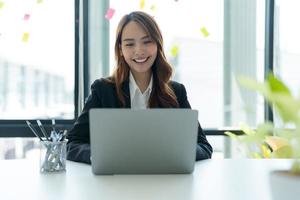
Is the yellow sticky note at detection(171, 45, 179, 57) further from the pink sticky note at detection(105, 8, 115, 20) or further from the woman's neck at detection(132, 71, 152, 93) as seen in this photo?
the woman's neck at detection(132, 71, 152, 93)

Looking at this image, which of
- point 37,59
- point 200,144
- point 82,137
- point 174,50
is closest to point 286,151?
point 200,144

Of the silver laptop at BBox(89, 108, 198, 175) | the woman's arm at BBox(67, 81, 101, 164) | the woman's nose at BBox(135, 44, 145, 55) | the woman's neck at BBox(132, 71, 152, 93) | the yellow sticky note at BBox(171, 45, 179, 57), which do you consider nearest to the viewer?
the silver laptop at BBox(89, 108, 198, 175)

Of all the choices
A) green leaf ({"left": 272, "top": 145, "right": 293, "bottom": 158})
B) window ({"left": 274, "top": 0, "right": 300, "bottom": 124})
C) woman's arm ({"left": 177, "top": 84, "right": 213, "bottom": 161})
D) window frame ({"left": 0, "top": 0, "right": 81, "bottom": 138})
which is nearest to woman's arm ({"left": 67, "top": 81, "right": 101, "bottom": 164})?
woman's arm ({"left": 177, "top": 84, "right": 213, "bottom": 161})

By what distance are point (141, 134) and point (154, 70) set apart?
3.19ft

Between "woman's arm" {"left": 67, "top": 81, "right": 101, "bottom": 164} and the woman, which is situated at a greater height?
the woman

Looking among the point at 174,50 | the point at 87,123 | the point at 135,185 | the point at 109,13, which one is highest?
the point at 109,13

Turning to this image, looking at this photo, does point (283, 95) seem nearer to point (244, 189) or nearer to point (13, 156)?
point (244, 189)

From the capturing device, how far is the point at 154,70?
79.8 inches

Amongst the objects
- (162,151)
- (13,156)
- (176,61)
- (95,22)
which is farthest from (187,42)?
(162,151)

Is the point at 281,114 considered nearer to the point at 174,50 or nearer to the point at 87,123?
the point at 87,123

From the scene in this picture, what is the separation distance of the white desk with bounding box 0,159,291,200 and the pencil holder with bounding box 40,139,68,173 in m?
0.04

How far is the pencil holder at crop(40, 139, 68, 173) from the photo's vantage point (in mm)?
1244

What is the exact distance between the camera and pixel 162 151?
110 centimetres

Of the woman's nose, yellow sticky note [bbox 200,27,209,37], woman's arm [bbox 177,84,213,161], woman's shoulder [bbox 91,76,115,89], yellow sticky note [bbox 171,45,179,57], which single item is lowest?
woman's arm [bbox 177,84,213,161]
